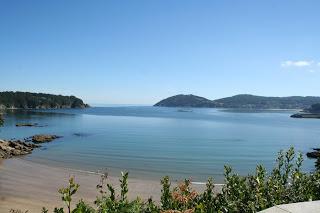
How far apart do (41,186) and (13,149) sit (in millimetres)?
22979

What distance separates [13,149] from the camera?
52188mm

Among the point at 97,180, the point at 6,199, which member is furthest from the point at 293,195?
the point at 97,180

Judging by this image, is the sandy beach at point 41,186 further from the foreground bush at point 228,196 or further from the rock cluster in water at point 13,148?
the foreground bush at point 228,196

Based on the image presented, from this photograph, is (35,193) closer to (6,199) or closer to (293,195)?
(6,199)

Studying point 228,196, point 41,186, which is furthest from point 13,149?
point 228,196

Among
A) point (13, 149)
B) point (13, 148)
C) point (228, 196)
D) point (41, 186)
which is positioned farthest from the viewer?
point (13, 148)

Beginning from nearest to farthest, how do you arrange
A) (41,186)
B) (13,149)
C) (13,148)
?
(41,186), (13,149), (13,148)

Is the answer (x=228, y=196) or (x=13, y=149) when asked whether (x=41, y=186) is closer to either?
(x=13, y=149)

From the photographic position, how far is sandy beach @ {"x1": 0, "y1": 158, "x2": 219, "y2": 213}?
1029 inches

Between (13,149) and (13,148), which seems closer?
(13,149)

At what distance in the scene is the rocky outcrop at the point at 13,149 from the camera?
4972cm

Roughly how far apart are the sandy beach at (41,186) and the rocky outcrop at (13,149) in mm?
7229

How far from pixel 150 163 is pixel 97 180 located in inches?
465

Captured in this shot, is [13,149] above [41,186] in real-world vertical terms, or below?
above
